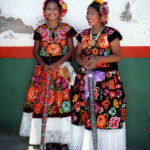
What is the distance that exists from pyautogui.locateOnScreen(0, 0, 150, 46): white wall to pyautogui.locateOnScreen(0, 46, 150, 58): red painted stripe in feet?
0.22

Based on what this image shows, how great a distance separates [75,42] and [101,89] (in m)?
1.06

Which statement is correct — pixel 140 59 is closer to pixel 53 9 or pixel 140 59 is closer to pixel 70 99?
pixel 70 99

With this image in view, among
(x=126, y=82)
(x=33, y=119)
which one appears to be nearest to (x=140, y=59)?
(x=126, y=82)

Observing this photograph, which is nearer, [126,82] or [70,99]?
[70,99]

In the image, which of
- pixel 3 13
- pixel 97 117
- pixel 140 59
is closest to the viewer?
pixel 97 117

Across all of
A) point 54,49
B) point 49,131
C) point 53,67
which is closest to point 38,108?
point 49,131

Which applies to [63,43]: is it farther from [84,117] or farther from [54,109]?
[84,117]

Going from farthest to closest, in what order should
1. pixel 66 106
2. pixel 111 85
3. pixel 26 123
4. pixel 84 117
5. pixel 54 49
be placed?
pixel 26 123 → pixel 54 49 → pixel 66 106 → pixel 84 117 → pixel 111 85

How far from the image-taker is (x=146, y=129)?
11.4ft

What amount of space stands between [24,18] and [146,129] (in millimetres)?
2554

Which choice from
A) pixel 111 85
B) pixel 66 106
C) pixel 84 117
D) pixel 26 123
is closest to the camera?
pixel 111 85

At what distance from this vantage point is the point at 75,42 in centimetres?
362

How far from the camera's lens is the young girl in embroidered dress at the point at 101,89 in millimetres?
2791

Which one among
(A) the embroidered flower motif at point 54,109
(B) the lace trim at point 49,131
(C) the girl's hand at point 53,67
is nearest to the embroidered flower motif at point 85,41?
(C) the girl's hand at point 53,67
